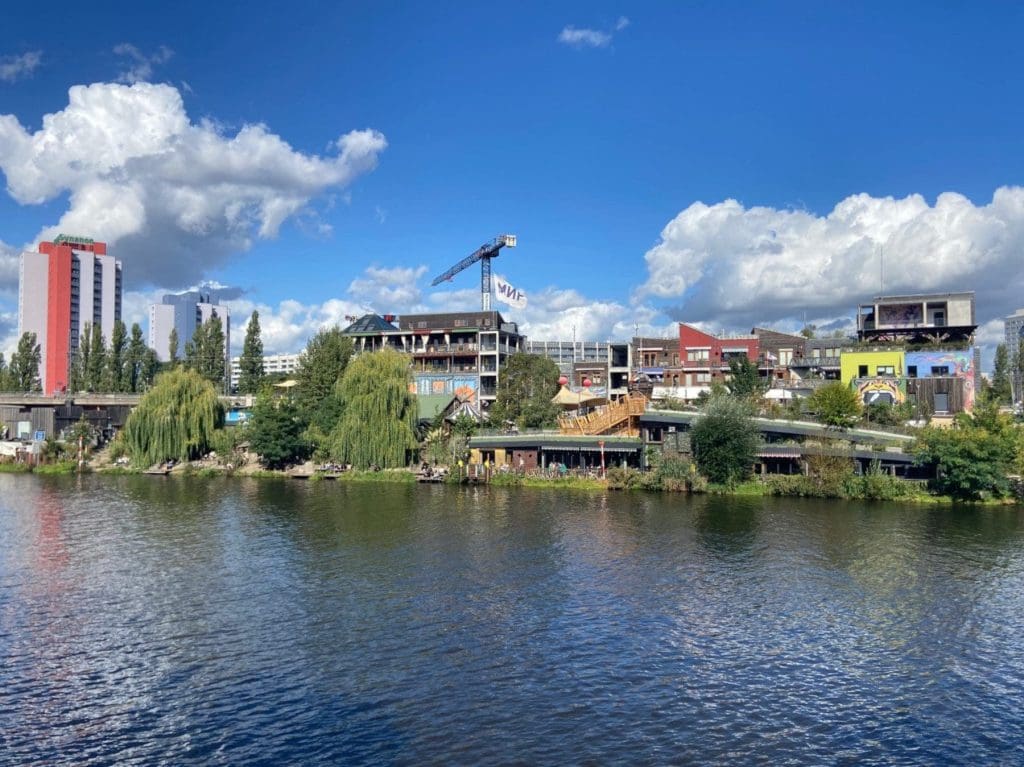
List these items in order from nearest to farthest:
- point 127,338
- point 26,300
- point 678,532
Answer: point 678,532 < point 127,338 < point 26,300

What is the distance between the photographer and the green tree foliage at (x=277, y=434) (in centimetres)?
7375

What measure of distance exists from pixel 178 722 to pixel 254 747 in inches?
106

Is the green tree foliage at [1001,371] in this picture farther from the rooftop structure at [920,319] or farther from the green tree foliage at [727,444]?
the green tree foliage at [727,444]

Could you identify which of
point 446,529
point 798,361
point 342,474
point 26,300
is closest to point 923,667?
point 446,529

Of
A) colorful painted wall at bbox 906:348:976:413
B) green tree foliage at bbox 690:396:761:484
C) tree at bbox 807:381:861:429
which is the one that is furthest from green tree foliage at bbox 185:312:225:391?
colorful painted wall at bbox 906:348:976:413

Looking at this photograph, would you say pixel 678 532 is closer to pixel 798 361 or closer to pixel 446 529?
pixel 446 529

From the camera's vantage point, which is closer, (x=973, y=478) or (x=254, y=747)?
Answer: (x=254, y=747)

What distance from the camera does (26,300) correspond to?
166500 mm

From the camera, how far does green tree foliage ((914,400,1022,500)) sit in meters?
52.5

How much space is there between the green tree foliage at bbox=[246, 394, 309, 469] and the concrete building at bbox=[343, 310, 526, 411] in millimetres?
22502

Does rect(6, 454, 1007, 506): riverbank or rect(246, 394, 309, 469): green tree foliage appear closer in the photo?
rect(6, 454, 1007, 506): riverbank

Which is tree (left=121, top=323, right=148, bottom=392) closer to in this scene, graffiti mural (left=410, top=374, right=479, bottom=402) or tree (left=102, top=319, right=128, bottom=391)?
tree (left=102, top=319, right=128, bottom=391)

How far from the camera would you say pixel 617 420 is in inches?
2721

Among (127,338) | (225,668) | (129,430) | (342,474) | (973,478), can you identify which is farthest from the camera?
(127,338)
